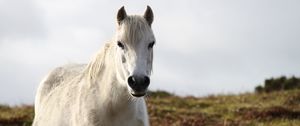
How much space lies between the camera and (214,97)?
83.8 ft

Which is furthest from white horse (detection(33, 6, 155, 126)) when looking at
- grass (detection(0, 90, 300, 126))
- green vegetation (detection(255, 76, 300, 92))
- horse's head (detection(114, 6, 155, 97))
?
green vegetation (detection(255, 76, 300, 92))

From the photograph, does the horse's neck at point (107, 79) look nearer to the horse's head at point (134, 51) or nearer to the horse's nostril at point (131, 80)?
the horse's head at point (134, 51)

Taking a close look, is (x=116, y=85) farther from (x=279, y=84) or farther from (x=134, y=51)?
(x=279, y=84)

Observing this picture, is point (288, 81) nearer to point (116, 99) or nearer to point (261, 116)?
point (261, 116)

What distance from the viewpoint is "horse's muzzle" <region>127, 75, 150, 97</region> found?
809cm

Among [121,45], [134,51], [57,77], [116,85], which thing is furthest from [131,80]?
[57,77]

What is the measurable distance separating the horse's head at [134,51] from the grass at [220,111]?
10.2 meters

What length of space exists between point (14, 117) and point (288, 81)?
1365 cm

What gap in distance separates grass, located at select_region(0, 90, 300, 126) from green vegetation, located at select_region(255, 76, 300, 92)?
4393mm

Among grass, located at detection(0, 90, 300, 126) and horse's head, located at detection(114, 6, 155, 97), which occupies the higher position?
grass, located at detection(0, 90, 300, 126)

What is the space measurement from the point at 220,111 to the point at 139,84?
1434 centimetres

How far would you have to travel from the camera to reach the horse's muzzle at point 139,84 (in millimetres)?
8094

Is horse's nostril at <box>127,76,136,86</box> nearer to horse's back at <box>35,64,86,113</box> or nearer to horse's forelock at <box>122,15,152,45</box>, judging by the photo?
horse's forelock at <box>122,15,152,45</box>

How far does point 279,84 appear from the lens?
30.2 m
